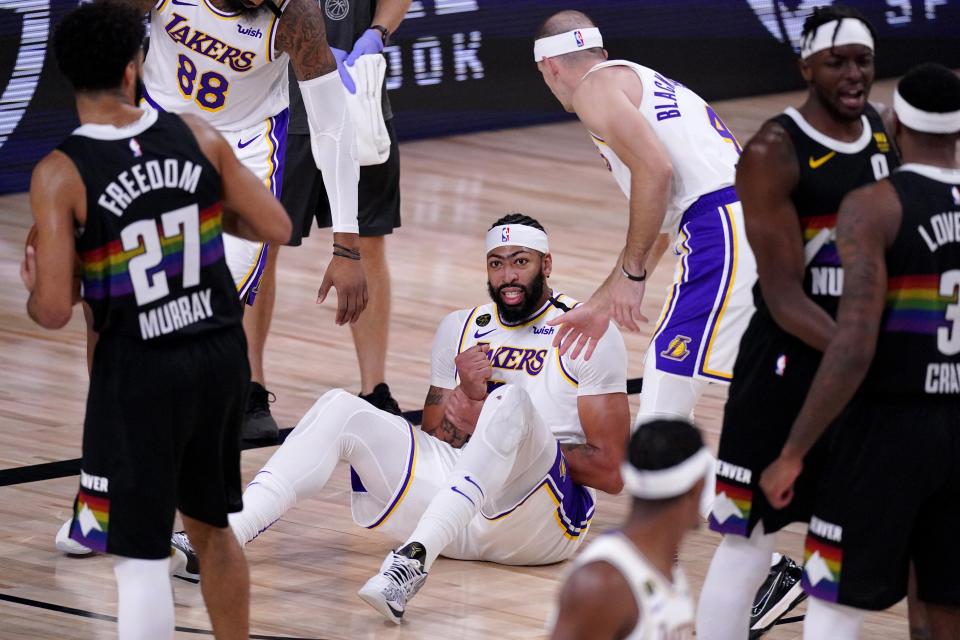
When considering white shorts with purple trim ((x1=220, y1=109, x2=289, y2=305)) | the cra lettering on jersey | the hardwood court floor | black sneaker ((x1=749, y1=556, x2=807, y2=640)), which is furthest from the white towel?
black sneaker ((x1=749, y1=556, x2=807, y2=640))

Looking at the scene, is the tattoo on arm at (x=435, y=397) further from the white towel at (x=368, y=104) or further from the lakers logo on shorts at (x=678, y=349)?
the white towel at (x=368, y=104)

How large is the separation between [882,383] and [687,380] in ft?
4.91

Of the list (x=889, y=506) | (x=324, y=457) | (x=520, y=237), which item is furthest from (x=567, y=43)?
(x=889, y=506)

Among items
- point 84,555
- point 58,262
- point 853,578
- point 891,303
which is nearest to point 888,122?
point 891,303

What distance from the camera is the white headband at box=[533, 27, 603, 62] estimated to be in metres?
5.70

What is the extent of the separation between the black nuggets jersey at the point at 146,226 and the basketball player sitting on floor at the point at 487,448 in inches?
55.7

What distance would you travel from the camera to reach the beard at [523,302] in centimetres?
602

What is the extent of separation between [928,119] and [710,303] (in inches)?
61.7

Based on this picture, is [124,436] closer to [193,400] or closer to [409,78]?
[193,400]

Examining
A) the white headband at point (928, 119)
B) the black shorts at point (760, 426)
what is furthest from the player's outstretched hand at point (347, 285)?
the white headband at point (928, 119)

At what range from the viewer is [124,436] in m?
3.96

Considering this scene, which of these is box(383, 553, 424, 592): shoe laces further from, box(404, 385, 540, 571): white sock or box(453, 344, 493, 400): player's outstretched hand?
box(453, 344, 493, 400): player's outstretched hand

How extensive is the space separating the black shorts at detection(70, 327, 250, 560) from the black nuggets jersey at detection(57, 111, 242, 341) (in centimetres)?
6

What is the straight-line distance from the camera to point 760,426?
4.19m
